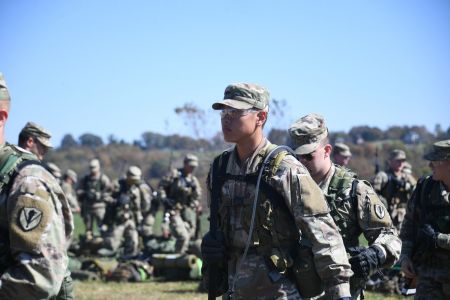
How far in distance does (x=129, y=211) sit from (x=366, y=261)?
566 inches

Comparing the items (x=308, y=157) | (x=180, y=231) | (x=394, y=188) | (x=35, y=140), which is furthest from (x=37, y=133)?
(x=180, y=231)

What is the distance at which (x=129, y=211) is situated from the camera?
19531 mm

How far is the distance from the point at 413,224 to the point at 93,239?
42.5 feet

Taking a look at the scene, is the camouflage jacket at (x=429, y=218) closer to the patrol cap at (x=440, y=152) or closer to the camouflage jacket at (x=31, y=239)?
the patrol cap at (x=440, y=152)

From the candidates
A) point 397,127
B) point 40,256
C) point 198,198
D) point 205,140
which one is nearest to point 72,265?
point 198,198

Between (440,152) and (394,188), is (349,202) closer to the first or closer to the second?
(440,152)

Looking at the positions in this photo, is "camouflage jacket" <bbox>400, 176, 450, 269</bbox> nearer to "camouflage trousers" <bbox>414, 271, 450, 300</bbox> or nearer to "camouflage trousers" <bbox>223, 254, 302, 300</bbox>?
"camouflage trousers" <bbox>414, 271, 450, 300</bbox>

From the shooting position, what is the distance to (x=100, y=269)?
15.4 metres

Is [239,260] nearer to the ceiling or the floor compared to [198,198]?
nearer to the ceiling

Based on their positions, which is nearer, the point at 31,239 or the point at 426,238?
the point at 31,239

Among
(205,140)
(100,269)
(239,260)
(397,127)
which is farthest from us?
(397,127)

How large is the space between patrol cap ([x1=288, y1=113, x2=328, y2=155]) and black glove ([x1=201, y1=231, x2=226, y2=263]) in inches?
53.8

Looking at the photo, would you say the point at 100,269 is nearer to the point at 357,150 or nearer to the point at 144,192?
the point at 144,192

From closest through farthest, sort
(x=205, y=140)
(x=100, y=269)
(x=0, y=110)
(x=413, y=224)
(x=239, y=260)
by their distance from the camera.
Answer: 1. (x=0, y=110)
2. (x=239, y=260)
3. (x=413, y=224)
4. (x=100, y=269)
5. (x=205, y=140)
